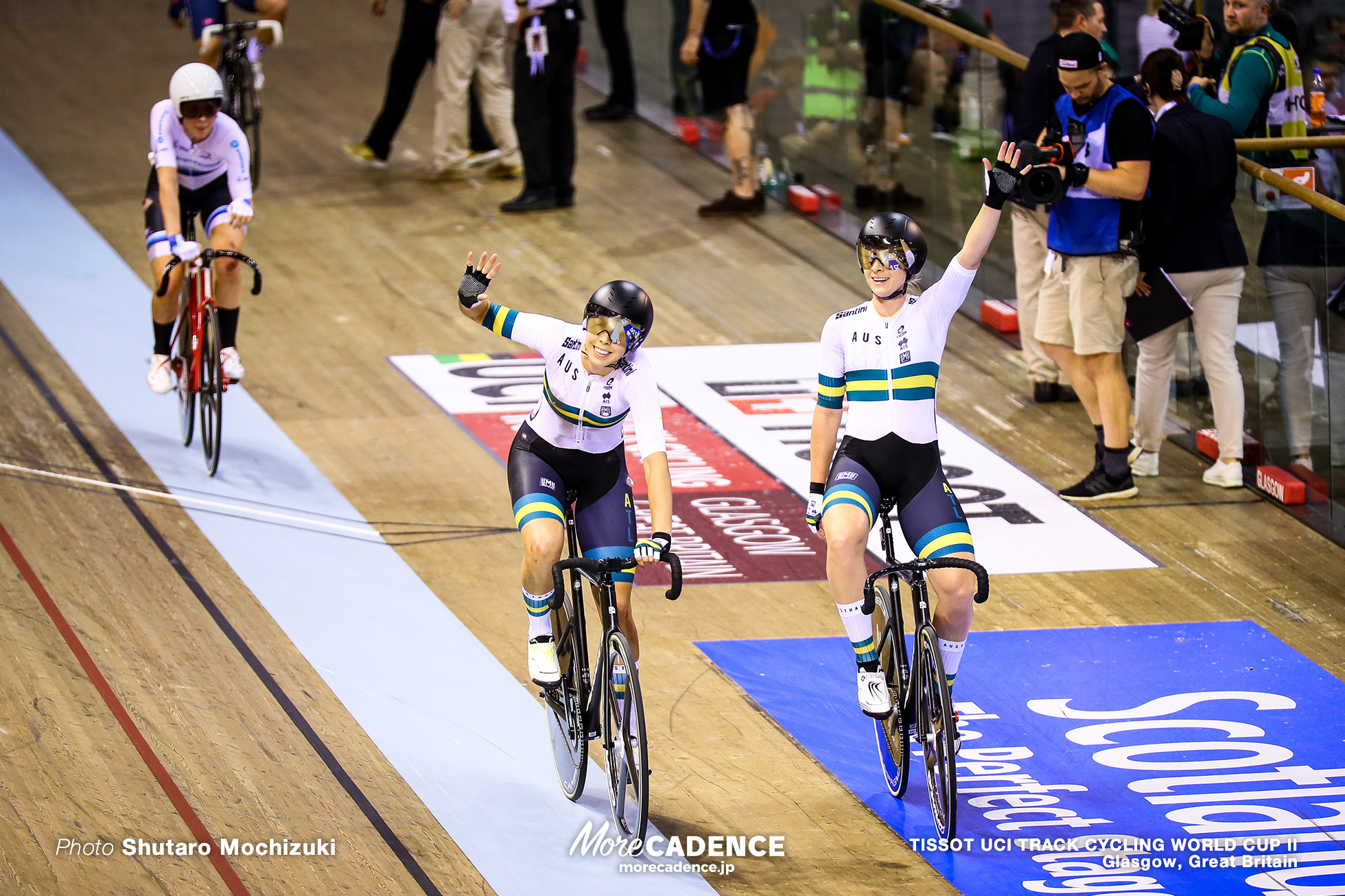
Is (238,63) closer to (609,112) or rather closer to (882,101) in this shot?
(609,112)

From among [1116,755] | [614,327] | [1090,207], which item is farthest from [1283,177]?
[614,327]

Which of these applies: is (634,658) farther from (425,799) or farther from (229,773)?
(229,773)

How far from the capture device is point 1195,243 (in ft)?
26.1

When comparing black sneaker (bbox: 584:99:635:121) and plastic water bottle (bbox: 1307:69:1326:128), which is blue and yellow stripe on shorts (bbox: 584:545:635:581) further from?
black sneaker (bbox: 584:99:635:121)

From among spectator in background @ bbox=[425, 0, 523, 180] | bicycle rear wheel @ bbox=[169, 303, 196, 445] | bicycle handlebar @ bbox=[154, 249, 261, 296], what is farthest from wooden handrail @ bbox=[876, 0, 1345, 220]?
spectator in background @ bbox=[425, 0, 523, 180]

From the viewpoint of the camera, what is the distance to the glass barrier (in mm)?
7805

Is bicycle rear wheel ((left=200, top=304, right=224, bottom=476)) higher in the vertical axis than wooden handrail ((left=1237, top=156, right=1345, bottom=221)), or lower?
lower

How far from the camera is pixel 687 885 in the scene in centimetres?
502

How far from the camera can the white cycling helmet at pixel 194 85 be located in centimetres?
776

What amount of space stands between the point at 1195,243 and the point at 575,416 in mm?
3896

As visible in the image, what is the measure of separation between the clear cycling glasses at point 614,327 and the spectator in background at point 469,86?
7.47 meters

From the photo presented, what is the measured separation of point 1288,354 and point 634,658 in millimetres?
4294

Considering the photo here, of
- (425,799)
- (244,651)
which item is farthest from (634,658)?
(244,651)

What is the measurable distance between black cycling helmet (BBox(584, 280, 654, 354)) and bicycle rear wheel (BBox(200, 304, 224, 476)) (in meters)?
3.35
